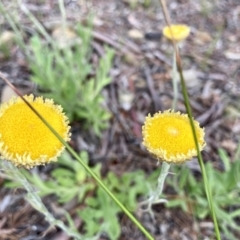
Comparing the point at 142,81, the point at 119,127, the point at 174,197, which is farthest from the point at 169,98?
→ the point at 174,197

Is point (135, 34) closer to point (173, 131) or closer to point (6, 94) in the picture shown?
point (6, 94)

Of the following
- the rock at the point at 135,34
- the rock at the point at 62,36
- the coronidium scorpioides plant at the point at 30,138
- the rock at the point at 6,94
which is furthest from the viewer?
the rock at the point at 135,34

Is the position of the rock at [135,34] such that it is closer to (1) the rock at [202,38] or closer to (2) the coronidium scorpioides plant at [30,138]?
(1) the rock at [202,38]

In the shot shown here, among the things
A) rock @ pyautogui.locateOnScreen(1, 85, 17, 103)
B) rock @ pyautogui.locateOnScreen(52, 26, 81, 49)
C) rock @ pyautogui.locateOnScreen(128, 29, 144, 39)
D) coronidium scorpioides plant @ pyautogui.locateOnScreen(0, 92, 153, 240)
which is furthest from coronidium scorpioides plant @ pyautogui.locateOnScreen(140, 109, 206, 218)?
rock @ pyautogui.locateOnScreen(128, 29, 144, 39)

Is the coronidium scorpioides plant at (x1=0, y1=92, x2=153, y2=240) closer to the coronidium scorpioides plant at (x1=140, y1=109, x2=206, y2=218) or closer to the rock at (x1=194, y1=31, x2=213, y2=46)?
the coronidium scorpioides plant at (x1=140, y1=109, x2=206, y2=218)

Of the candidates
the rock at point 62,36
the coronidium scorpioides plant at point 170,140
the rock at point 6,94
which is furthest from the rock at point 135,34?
the coronidium scorpioides plant at point 170,140

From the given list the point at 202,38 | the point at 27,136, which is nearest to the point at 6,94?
the point at 27,136
